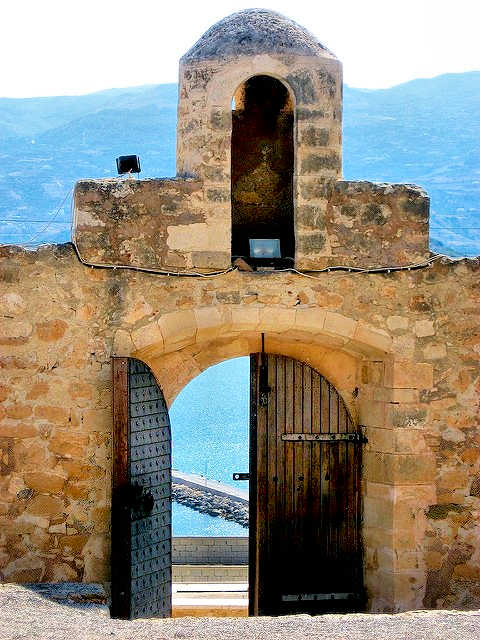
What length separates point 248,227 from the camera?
8.58 metres

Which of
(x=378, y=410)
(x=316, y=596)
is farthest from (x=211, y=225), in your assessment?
(x=316, y=596)

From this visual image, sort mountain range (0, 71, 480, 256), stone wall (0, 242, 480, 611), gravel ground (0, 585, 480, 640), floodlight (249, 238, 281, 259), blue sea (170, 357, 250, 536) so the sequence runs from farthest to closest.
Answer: mountain range (0, 71, 480, 256) → blue sea (170, 357, 250, 536) → floodlight (249, 238, 281, 259) → stone wall (0, 242, 480, 611) → gravel ground (0, 585, 480, 640)

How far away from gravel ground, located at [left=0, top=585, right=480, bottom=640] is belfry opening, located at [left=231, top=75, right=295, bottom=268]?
374cm

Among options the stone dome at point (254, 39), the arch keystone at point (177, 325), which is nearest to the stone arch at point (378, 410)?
the arch keystone at point (177, 325)

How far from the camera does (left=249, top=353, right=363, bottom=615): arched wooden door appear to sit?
8094mm

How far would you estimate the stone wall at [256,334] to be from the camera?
7.15 meters

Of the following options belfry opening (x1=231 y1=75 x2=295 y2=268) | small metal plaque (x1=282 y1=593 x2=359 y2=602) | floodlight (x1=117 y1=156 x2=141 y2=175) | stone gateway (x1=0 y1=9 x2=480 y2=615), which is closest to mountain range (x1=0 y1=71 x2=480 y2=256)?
belfry opening (x1=231 y1=75 x2=295 y2=268)

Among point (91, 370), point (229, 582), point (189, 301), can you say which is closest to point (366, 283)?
point (189, 301)

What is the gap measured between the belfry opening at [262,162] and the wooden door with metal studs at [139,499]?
6.44 feet

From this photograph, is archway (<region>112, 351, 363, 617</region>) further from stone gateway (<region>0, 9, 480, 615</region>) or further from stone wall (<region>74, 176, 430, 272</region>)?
stone wall (<region>74, 176, 430, 272</region>)

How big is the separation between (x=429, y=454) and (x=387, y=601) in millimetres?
1190

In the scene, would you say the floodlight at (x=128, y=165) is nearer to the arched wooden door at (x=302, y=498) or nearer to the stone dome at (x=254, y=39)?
the stone dome at (x=254, y=39)

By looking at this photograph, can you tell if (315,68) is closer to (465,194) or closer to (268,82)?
Result: (268,82)

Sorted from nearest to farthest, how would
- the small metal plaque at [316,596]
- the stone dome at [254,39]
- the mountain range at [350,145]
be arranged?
1. the stone dome at [254,39]
2. the small metal plaque at [316,596]
3. the mountain range at [350,145]
